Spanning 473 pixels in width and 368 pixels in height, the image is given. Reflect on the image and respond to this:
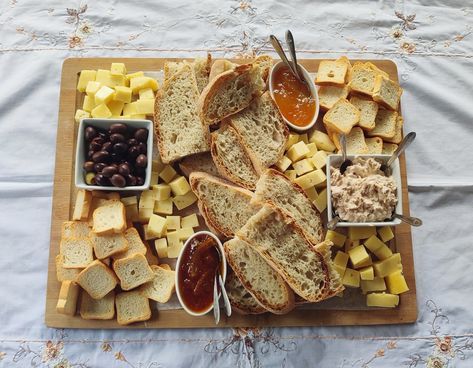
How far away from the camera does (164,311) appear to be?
107 inches

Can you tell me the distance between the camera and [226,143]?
2.68m

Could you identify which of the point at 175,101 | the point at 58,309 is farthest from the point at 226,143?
the point at 58,309

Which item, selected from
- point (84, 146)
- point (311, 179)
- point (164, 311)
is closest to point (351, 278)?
point (311, 179)

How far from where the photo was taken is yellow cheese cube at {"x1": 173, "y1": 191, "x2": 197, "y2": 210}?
109 inches

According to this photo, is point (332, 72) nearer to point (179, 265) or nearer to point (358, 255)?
point (358, 255)

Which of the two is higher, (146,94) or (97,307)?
(146,94)

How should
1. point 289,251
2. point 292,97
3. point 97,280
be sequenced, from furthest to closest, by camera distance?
point 292,97 < point 97,280 < point 289,251

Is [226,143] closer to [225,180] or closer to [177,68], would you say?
[225,180]

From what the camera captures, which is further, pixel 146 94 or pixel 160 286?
pixel 146 94

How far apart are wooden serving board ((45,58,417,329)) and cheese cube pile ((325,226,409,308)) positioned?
0.09 m

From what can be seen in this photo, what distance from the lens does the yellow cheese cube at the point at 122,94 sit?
111 inches

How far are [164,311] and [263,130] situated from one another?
1076 mm

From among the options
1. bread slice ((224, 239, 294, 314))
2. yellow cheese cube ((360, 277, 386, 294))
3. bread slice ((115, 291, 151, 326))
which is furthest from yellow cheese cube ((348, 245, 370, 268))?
bread slice ((115, 291, 151, 326))

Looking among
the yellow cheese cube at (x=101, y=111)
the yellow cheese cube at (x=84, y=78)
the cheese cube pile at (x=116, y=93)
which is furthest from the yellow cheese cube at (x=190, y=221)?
the yellow cheese cube at (x=84, y=78)
